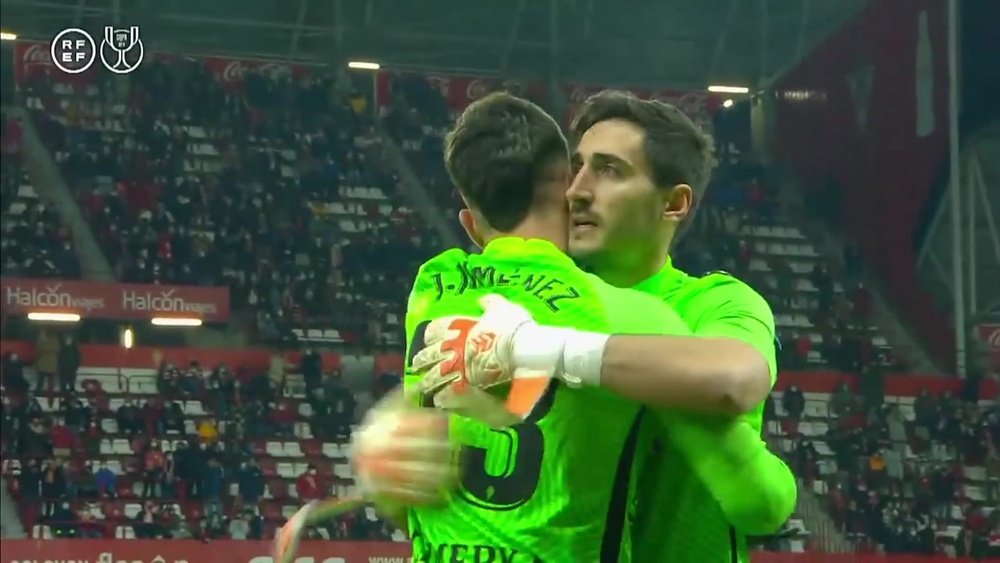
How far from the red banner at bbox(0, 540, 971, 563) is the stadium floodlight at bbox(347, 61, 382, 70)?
5.58m

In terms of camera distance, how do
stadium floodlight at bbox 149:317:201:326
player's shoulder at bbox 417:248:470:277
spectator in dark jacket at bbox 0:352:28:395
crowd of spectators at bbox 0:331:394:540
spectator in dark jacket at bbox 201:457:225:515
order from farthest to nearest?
stadium floodlight at bbox 149:317:201:326, spectator in dark jacket at bbox 0:352:28:395, spectator in dark jacket at bbox 201:457:225:515, crowd of spectators at bbox 0:331:394:540, player's shoulder at bbox 417:248:470:277

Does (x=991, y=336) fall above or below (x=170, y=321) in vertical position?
below

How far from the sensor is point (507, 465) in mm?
1837

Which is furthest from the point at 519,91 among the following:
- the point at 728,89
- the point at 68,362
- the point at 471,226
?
the point at 471,226

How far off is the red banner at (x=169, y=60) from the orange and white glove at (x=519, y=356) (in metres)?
12.7

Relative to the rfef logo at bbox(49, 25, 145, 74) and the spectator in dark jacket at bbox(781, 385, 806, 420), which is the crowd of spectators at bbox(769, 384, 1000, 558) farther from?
the rfef logo at bbox(49, 25, 145, 74)

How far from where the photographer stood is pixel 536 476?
5.99 ft

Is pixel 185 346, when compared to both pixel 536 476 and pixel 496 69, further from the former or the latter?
pixel 536 476

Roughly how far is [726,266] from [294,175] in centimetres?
388

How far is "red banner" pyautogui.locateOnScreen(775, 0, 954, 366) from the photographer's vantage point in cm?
1420

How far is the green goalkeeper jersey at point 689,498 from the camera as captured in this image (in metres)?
1.97

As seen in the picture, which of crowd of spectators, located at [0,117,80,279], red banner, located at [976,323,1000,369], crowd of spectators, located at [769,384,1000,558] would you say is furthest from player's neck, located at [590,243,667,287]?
red banner, located at [976,323,1000,369]

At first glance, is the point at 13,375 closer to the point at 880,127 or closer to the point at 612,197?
the point at 880,127

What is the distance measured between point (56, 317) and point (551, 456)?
442 inches
